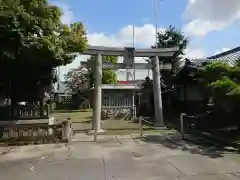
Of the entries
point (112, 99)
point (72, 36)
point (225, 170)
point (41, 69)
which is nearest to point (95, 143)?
point (41, 69)

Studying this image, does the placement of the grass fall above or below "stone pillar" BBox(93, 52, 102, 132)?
below

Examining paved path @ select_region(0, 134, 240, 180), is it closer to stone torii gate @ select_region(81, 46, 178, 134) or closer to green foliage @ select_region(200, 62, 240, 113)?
green foliage @ select_region(200, 62, 240, 113)

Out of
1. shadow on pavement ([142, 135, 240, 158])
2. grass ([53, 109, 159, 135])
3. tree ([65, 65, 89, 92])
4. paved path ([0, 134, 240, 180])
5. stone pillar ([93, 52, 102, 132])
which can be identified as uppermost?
tree ([65, 65, 89, 92])

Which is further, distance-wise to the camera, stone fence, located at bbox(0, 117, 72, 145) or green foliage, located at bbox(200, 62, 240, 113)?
stone fence, located at bbox(0, 117, 72, 145)

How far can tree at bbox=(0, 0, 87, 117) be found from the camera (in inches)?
407

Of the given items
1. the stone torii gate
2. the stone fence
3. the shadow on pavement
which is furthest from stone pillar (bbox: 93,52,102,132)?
the stone fence

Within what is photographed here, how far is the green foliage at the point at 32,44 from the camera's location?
10.3 metres

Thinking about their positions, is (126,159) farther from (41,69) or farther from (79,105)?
(79,105)

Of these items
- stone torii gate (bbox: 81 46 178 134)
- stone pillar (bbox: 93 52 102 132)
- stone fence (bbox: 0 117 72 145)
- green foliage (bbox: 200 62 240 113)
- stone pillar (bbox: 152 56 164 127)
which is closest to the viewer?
green foliage (bbox: 200 62 240 113)

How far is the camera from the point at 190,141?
1249 cm

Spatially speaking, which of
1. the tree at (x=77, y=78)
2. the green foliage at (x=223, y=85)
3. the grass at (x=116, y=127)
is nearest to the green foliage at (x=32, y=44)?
the grass at (x=116, y=127)

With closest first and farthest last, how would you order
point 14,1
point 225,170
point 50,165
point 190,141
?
1. point 225,170
2. point 50,165
3. point 14,1
4. point 190,141

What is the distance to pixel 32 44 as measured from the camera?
10.7 metres

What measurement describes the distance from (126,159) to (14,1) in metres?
6.79
